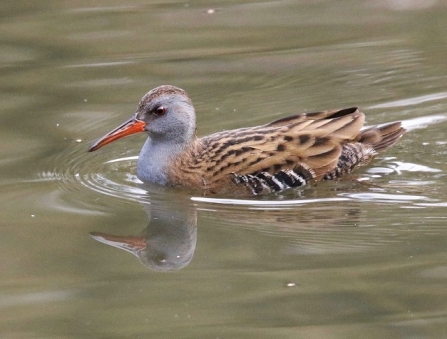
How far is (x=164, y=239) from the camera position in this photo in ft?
27.5

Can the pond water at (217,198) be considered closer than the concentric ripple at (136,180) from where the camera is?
Yes

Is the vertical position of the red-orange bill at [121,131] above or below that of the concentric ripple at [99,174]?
above

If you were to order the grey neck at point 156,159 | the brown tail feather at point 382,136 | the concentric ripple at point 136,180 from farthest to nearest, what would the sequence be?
the brown tail feather at point 382,136
the grey neck at point 156,159
the concentric ripple at point 136,180

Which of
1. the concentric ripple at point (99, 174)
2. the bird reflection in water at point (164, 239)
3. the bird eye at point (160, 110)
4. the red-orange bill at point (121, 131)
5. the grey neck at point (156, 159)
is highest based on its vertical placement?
the bird eye at point (160, 110)

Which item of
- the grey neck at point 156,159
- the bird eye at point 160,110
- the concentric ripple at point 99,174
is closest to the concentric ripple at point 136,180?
the concentric ripple at point 99,174

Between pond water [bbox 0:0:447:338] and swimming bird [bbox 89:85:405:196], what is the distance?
191 mm

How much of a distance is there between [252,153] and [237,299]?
105 inches

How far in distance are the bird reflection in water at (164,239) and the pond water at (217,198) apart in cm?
2

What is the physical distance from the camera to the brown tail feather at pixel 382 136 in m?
10.1

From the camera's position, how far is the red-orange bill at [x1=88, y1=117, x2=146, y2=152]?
952 cm

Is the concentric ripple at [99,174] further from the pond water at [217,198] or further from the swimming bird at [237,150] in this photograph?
the swimming bird at [237,150]

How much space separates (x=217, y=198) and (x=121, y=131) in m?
1.11

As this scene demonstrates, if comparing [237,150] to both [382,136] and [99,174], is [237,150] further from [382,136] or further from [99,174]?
[382,136]

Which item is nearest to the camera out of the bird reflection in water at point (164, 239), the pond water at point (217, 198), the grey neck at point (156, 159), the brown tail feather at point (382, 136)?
the pond water at point (217, 198)
